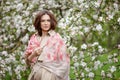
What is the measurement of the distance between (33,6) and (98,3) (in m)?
1.56

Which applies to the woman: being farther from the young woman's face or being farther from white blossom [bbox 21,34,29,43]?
white blossom [bbox 21,34,29,43]

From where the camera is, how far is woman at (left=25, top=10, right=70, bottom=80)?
5824 mm

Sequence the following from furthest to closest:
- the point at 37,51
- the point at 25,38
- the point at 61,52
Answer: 1. the point at 25,38
2. the point at 61,52
3. the point at 37,51

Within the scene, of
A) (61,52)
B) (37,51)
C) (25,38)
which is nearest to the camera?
(37,51)

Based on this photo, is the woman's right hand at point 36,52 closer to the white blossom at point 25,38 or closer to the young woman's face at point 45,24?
the young woman's face at point 45,24

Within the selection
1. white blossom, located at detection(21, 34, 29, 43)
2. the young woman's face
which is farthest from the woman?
white blossom, located at detection(21, 34, 29, 43)

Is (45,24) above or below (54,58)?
above

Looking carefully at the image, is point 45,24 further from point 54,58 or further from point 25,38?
point 25,38

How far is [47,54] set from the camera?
19.1 ft

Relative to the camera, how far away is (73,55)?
7992mm

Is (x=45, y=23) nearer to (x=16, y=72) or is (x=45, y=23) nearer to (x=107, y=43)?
(x=16, y=72)

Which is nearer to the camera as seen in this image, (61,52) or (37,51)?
(37,51)

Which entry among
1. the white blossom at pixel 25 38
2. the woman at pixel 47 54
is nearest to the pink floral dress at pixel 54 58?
the woman at pixel 47 54

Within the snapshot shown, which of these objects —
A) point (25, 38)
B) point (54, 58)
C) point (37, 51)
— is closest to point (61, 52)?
point (54, 58)
